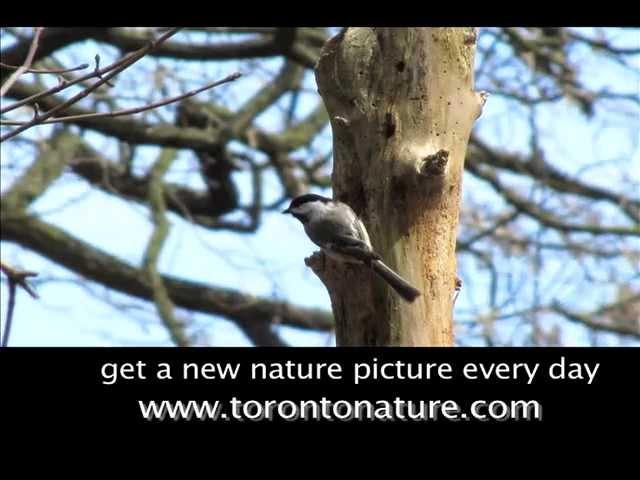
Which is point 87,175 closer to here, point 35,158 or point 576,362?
point 35,158

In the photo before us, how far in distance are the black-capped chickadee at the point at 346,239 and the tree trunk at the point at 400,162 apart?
0.02 metres

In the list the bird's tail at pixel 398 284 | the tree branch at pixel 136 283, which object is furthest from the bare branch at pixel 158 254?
the bird's tail at pixel 398 284

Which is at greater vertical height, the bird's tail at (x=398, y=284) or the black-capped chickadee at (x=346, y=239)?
the black-capped chickadee at (x=346, y=239)

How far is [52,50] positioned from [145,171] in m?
1.09

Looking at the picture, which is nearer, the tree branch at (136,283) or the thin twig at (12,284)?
the thin twig at (12,284)

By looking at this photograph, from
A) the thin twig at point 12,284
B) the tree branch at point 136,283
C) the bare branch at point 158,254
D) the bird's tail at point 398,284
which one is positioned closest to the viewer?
the thin twig at point 12,284

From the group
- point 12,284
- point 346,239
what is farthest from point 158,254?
point 12,284

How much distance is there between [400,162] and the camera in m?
2.60

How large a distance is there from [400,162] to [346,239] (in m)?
0.23

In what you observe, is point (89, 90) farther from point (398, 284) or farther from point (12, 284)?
point (398, 284)

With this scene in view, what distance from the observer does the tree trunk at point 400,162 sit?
2.55 m

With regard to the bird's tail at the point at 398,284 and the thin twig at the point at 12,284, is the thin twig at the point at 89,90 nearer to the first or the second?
the thin twig at the point at 12,284

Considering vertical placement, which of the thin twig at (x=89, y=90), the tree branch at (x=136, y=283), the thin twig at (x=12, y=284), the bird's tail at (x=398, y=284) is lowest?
the thin twig at (x=12, y=284)
